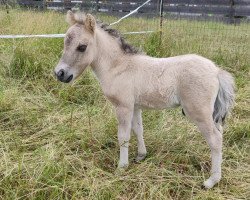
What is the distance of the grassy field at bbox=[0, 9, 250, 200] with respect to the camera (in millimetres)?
2924

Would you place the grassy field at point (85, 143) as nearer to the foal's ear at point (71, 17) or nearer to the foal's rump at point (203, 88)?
the foal's rump at point (203, 88)

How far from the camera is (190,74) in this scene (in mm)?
3027

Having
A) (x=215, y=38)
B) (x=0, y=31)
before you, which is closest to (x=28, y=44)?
(x=0, y=31)

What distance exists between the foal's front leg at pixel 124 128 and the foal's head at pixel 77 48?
0.53m

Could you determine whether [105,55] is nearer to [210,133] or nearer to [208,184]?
[210,133]

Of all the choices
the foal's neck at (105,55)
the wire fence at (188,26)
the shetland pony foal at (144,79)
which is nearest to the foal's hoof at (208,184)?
the shetland pony foal at (144,79)

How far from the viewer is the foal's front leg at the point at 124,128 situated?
10.4 feet

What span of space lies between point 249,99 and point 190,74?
215cm

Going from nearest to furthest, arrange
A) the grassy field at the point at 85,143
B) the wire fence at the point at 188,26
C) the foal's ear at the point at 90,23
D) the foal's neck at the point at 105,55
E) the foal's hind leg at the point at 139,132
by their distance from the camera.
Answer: the grassy field at the point at 85,143 → the foal's ear at the point at 90,23 → the foal's neck at the point at 105,55 → the foal's hind leg at the point at 139,132 → the wire fence at the point at 188,26

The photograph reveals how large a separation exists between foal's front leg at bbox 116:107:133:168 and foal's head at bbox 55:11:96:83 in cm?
53

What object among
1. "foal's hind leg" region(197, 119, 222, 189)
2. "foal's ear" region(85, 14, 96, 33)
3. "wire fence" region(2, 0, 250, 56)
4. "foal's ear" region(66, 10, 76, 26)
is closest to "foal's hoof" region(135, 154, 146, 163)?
"foal's hind leg" region(197, 119, 222, 189)

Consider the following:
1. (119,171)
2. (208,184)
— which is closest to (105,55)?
(119,171)

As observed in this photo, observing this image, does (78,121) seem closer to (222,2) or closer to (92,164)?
(92,164)

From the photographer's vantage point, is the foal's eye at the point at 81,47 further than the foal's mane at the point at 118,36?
No
